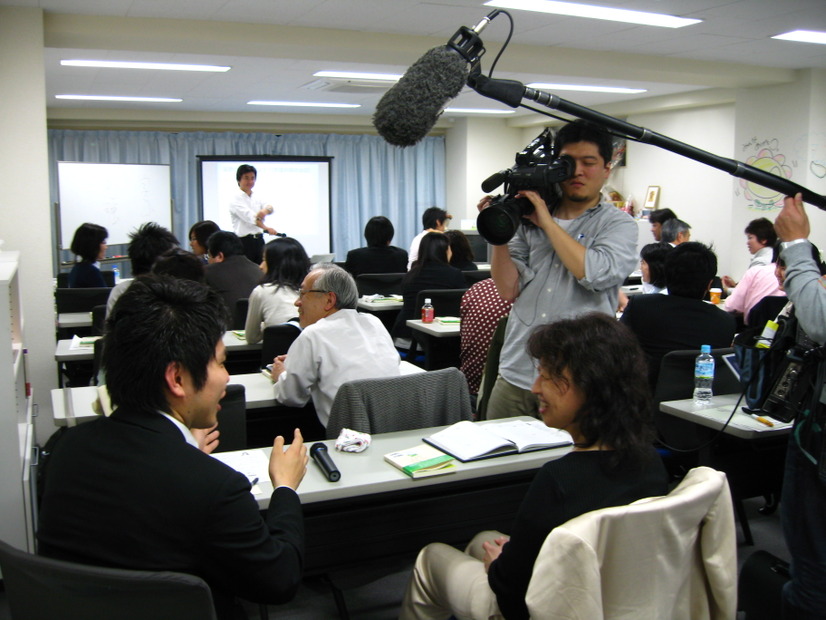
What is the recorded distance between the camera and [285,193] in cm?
1082

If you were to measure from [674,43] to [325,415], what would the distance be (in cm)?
456

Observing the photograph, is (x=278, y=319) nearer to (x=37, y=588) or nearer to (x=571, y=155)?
(x=571, y=155)

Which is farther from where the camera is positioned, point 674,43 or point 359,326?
point 674,43

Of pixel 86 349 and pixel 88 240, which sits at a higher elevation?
pixel 88 240

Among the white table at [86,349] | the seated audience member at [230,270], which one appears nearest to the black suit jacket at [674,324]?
the white table at [86,349]

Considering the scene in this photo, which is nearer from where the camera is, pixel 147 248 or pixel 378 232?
pixel 147 248

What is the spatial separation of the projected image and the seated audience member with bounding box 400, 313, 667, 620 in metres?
9.12

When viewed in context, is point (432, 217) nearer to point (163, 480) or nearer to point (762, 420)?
point (762, 420)

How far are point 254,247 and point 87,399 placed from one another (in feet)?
18.9

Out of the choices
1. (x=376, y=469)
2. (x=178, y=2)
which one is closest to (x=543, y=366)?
(x=376, y=469)

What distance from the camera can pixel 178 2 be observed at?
14.6ft

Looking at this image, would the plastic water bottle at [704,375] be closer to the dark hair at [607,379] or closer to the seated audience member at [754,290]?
the dark hair at [607,379]

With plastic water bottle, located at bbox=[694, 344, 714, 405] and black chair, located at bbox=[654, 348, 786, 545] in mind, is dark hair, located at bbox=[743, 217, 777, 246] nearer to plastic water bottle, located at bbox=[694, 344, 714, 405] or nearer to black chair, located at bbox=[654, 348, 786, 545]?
black chair, located at bbox=[654, 348, 786, 545]

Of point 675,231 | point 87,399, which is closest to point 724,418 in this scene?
point 87,399
